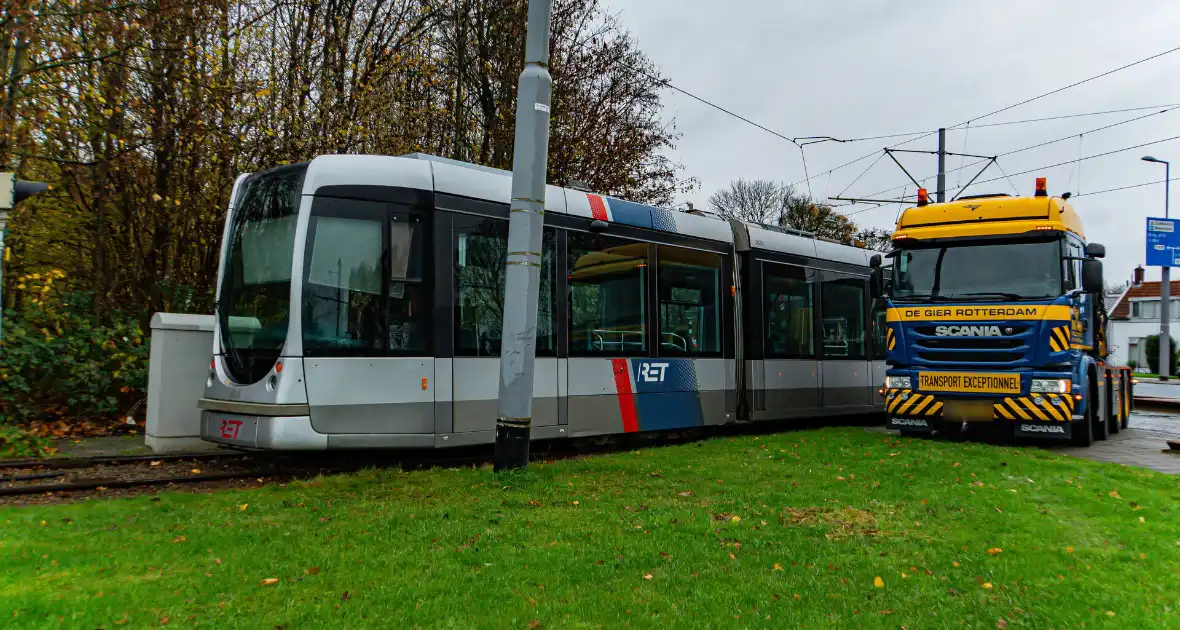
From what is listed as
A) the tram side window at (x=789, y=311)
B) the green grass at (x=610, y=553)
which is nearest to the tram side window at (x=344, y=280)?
the green grass at (x=610, y=553)

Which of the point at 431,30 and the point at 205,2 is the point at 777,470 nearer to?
the point at 205,2

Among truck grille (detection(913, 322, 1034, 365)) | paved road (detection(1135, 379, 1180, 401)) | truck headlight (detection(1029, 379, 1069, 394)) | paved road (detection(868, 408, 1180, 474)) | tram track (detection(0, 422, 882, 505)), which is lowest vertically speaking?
tram track (detection(0, 422, 882, 505))

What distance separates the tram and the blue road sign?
21.9 meters

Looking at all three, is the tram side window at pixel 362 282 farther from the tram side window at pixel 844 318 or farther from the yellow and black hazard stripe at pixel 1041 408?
the tram side window at pixel 844 318

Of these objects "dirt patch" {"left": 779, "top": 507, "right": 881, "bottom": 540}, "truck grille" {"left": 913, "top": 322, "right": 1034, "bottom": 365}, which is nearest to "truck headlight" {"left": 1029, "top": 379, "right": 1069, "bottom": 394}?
"truck grille" {"left": 913, "top": 322, "right": 1034, "bottom": 365}

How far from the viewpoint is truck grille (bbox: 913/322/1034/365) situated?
11594 mm

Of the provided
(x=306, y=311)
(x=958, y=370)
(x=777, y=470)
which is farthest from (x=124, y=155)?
(x=958, y=370)

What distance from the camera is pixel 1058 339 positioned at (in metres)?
11.5

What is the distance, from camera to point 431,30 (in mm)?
21000

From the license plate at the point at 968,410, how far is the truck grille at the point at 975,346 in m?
0.56

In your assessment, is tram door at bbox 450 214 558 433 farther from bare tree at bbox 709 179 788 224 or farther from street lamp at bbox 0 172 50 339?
bare tree at bbox 709 179 788 224

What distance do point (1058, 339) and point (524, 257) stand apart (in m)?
7.59

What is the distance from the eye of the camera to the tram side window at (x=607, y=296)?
1075 centimetres

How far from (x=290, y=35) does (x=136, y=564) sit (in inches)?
563
